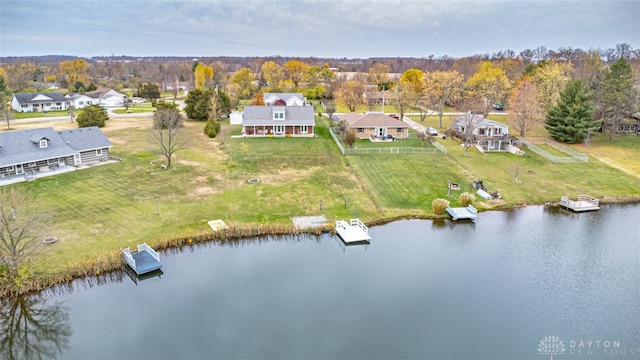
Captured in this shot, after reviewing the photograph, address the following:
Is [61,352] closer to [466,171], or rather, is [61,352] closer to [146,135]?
[466,171]

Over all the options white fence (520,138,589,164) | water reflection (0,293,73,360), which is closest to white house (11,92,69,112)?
water reflection (0,293,73,360)

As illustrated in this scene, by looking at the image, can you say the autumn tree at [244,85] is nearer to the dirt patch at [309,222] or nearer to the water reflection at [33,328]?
the dirt patch at [309,222]

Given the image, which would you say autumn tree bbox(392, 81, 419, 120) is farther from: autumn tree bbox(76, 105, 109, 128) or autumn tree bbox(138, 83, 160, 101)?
autumn tree bbox(138, 83, 160, 101)

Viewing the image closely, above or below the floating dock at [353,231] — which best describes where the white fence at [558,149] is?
above

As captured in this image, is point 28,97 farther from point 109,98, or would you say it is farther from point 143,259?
point 143,259

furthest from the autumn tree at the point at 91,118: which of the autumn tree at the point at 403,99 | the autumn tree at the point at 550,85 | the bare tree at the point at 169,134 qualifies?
the autumn tree at the point at 550,85

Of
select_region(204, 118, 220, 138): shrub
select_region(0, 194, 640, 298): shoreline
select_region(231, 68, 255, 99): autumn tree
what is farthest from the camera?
select_region(231, 68, 255, 99): autumn tree
